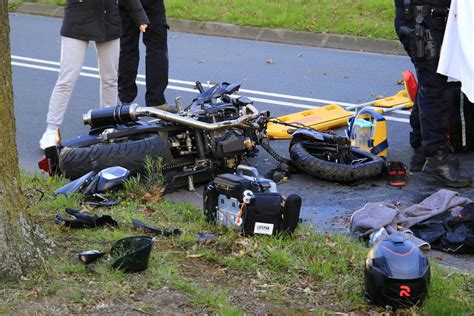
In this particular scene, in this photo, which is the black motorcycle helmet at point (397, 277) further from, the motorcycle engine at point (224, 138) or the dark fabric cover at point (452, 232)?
the motorcycle engine at point (224, 138)

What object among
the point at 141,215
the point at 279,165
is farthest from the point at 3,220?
the point at 279,165

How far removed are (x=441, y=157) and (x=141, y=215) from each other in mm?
2535

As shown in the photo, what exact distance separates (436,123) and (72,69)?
3216 mm

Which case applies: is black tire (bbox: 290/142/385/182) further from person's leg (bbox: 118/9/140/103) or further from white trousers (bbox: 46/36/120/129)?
person's leg (bbox: 118/9/140/103)

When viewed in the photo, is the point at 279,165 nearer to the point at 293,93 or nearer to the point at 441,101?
the point at 441,101

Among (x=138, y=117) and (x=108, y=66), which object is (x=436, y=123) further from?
(x=108, y=66)

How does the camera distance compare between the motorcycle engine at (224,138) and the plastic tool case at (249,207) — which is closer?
the plastic tool case at (249,207)

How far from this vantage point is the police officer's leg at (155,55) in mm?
8977

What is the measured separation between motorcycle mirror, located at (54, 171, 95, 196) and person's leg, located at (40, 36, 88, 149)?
5.50ft

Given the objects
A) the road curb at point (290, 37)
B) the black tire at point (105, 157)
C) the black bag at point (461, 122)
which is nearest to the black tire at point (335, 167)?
the black bag at point (461, 122)

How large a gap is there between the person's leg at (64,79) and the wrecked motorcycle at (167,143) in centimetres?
107

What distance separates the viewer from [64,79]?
8133 mm

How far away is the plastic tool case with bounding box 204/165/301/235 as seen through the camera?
5324mm

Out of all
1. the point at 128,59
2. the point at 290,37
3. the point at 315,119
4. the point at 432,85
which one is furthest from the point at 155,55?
the point at 290,37
